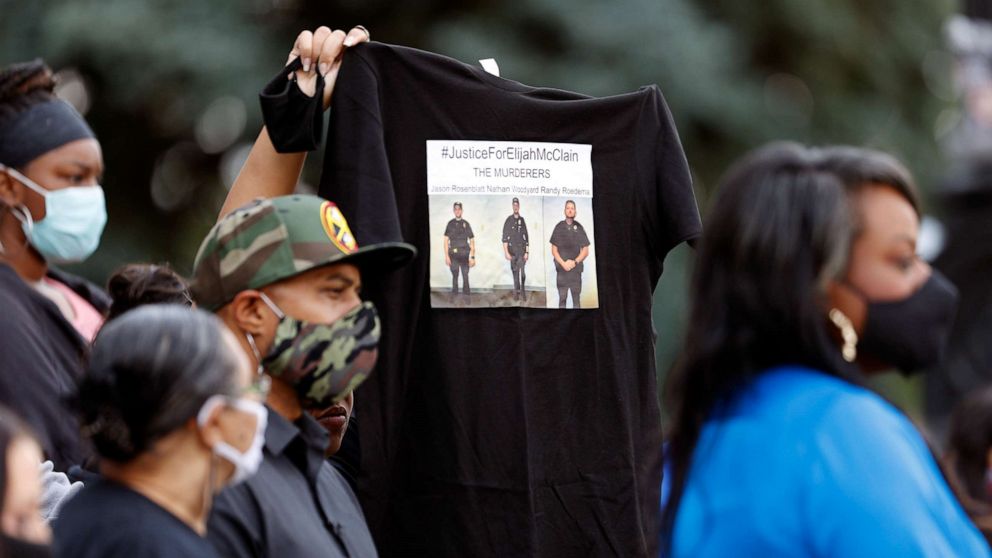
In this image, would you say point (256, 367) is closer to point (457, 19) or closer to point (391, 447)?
point (391, 447)

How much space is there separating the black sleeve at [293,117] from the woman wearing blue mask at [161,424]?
112 cm

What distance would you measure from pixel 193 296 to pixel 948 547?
168cm

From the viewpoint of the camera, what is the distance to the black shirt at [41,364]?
395 cm

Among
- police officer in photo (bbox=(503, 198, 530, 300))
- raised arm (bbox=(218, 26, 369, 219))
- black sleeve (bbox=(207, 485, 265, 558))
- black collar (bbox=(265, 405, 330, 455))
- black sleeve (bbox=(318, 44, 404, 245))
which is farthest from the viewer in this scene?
police officer in photo (bbox=(503, 198, 530, 300))

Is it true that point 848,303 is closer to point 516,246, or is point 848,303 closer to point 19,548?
point 19,548

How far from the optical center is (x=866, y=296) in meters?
2.52

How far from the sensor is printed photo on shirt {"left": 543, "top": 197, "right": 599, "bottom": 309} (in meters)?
3.87

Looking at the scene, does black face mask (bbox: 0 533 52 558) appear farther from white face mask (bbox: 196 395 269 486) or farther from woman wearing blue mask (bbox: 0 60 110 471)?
woman wearing blue mask (bbox: 0 60 110 471)

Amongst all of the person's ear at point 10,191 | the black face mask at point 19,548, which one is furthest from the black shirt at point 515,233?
the black face mask at point 19,548

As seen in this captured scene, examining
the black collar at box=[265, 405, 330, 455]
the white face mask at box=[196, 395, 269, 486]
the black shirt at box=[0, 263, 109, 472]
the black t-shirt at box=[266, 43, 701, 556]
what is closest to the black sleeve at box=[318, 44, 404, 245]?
the black t-shirt at box=[266, 43, 701, 556]

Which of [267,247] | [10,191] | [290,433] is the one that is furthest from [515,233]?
[10,191]

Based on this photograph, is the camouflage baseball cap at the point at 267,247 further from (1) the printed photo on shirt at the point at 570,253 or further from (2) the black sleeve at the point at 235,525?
(1) the printed photo on shirt at the point at 570,253

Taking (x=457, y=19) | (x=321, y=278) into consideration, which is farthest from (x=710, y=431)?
(x=457, y=19)

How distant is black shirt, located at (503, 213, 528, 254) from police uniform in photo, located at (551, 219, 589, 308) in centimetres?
7
